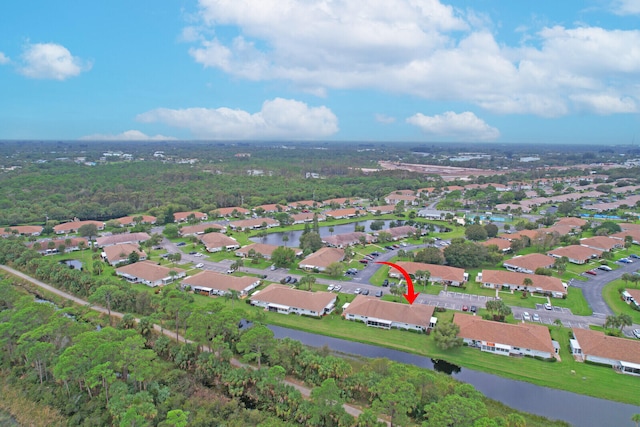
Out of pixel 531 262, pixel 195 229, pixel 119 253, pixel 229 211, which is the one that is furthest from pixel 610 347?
pixel 229 211

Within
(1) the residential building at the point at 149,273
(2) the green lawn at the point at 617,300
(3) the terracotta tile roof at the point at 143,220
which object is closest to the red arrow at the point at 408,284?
(2) the green lawn at the point at 617,300

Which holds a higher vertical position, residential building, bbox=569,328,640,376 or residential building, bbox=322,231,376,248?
residential building, bbox=322,231,376,248

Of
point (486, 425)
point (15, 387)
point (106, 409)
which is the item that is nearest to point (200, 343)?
point (106, 409)

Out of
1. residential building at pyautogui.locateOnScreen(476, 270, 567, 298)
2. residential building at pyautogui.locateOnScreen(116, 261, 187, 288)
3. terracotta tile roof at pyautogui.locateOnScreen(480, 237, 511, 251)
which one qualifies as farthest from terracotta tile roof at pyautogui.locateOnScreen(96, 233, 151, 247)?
terracotta tile roof at pyautogui.locateOnScreen(480, 237, 511, 251)

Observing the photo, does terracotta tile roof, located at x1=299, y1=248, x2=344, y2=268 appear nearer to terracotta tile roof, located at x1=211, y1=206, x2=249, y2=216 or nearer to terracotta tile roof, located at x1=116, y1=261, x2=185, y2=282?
terracotta tile roof, located at x1=116, y1=261, x2=185, y2=282

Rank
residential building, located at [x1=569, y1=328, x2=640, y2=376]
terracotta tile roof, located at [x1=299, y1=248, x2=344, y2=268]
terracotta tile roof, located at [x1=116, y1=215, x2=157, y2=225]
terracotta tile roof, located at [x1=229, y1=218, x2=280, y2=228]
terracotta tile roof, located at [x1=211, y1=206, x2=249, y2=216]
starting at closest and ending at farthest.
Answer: residential building, located at [x1=569, y1=328, x2=640, y2=376], terracotta tile roof, located at [x1=299, y1=248, x2=344, y2=268], terracotta tile roof, located at [x1=229, y1=218, x2=280, y2=228], terracotta tile roof, located at [x1=116, y1=215, x2=157, y2=225], terracotta tile roof, located at [x1=211, y1=206, x2=249, y2=216]

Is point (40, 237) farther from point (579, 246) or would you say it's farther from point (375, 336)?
point (579, 246)
